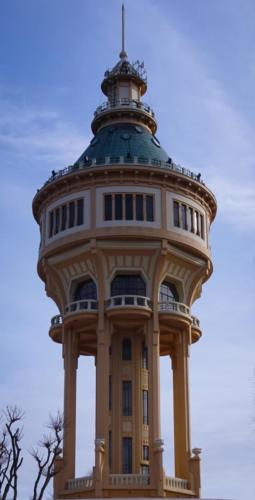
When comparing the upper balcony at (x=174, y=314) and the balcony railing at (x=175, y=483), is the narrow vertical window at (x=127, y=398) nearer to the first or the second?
the upper balcony at (x=174, y=314)

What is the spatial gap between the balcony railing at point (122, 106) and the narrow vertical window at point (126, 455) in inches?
905

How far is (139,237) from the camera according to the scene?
5447 cm

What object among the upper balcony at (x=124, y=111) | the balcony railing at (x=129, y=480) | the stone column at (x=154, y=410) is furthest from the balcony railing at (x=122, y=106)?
the balcony railing at (x=129, y=480)

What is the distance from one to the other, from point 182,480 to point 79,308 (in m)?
12.0

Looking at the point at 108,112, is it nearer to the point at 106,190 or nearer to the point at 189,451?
the point at 106,190

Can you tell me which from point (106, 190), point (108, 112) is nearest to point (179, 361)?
point (106, 190)

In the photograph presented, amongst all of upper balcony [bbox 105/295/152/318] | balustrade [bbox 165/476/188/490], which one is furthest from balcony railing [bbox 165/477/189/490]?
upper balcony [bbox 105/295/152/318]

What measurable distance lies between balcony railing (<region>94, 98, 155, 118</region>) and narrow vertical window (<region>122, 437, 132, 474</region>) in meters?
23.0

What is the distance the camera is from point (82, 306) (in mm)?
54969

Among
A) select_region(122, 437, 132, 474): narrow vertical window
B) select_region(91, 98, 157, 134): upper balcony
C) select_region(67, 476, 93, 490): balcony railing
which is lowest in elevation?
select_region(67, 476, 93, 490): balcony railing

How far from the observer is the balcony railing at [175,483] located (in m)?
51.0

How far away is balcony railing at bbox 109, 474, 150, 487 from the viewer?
167 feet

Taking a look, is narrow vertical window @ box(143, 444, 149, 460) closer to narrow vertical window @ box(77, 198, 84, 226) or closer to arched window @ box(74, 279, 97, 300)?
arched window @ box(74, 279, 97, 300)

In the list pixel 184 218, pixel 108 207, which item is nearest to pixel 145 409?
pixel 184 218
